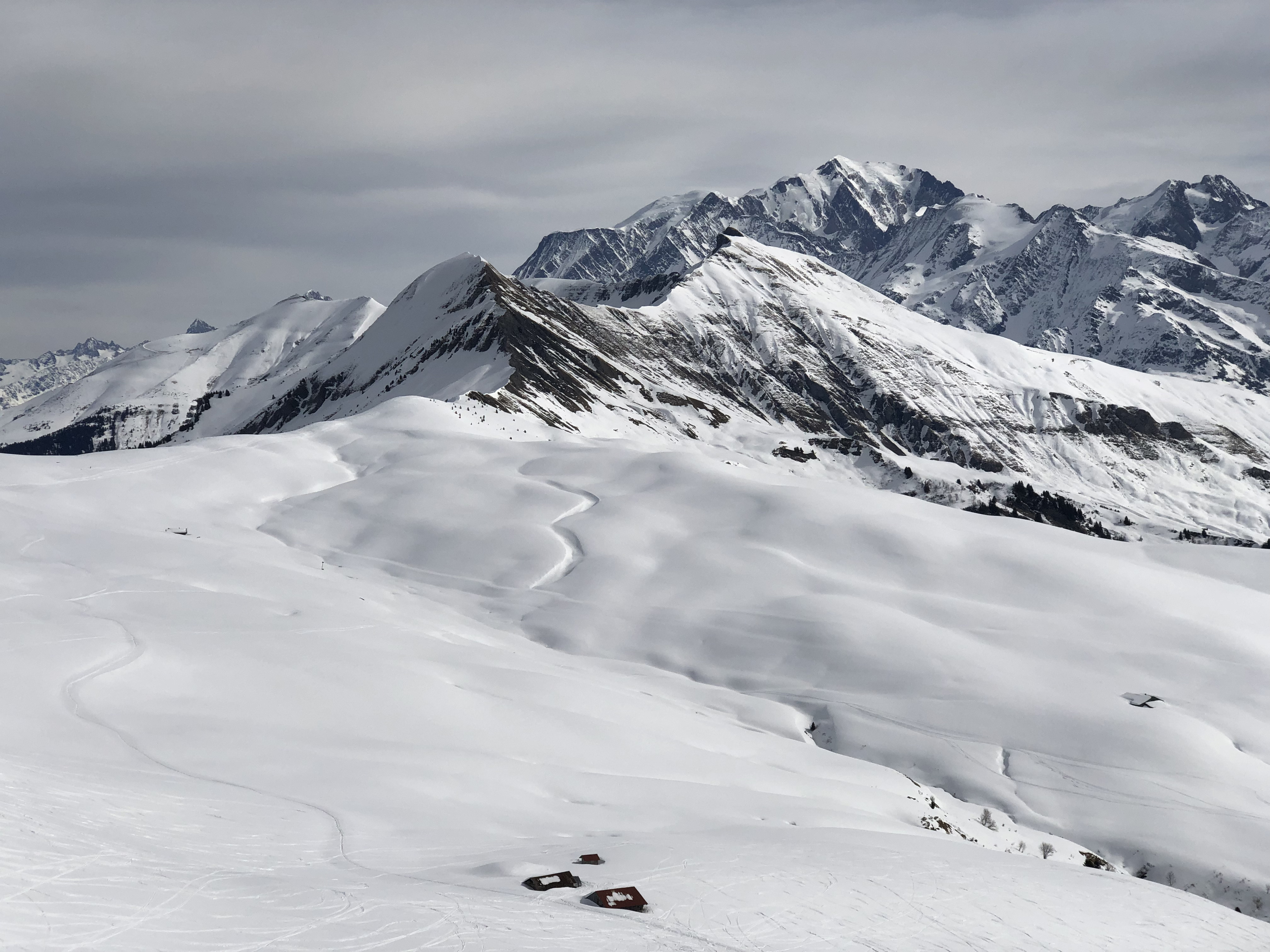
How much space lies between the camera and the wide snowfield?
14578 millimetres

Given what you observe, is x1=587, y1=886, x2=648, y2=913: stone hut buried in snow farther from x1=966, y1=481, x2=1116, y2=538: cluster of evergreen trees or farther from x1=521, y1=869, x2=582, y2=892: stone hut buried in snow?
x1=966, y1=481, x2=1116, y2=538: cluster of evergreen trees

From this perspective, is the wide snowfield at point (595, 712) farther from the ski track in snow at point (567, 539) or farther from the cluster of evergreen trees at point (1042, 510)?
the cluster of evergreen trees at point (1042, 510)

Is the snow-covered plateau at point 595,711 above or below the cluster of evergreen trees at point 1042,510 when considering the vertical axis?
above

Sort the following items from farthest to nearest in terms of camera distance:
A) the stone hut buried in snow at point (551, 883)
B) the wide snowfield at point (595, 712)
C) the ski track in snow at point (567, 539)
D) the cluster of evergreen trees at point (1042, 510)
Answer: the cluster of evergreen trees at point (1042, 510), the ski track in snow at point (567, 539), the stone hut buried in snow at point (551, 883), the wide snowfield at point (595, 712)

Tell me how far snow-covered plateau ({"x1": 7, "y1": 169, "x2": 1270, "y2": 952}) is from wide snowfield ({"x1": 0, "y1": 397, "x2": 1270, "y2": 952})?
5.6 inches

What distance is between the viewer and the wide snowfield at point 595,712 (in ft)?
47.8

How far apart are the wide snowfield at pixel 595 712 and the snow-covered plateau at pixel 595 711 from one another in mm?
142

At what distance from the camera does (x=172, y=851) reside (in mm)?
14539

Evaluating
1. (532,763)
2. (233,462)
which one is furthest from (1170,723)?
(233,462)

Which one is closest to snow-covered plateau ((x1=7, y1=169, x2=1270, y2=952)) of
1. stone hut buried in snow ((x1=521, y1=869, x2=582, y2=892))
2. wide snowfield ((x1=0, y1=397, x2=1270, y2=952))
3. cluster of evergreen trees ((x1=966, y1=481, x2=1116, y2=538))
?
wide snowfield ((x1=0, y1=397, x2=1270, y2=952))

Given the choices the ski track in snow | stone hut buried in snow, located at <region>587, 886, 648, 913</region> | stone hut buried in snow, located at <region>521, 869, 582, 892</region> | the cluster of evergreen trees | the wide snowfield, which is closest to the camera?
stone hut buried in snow, located at <region>587, 886, 648, 913</region>

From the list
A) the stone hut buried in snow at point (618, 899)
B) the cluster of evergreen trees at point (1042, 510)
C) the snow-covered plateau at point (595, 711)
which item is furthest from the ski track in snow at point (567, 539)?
the cluster of evergreen trees at point (1042, 510)

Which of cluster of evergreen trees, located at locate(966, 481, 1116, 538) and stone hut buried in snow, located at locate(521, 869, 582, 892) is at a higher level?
stone hut buried in snow, located at locate(521, 869, 582, 892)

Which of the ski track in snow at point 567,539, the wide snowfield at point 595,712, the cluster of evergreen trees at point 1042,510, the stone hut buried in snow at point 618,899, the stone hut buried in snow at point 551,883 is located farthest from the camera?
the cluster of evergreen trees at point 1042,510
